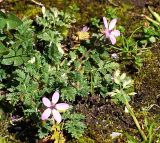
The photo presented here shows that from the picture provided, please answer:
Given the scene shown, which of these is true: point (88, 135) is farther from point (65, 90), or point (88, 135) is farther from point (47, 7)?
point (47, 7)

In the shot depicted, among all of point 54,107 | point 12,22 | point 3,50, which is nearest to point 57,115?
point 54,107

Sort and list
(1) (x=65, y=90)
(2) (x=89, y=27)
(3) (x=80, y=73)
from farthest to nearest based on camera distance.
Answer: (2) (x=89, y=27) < (3) (x=80, y=73) < (1) (x=65, y=90)

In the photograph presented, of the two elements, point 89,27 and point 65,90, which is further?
point 89,27

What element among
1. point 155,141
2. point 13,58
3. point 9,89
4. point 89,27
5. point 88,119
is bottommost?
point 155,141

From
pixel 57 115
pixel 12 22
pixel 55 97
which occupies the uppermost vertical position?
pixel 12 22

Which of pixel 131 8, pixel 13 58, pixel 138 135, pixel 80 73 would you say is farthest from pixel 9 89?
pixel 131 8

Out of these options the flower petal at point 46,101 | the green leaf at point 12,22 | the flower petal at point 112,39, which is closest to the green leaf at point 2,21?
the green leaf at point 12,22

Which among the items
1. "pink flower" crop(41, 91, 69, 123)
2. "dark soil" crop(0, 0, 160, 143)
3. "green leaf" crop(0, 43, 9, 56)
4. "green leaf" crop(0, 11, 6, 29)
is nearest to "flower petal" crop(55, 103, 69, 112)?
"pink flower" crop(41, 91, 69, 123)

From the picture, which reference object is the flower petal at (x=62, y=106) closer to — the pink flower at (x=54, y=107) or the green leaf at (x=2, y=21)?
the pink flower at (x=54, y=107)

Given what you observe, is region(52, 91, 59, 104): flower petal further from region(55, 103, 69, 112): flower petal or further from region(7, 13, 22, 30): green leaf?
region(7, 13, 22, 30): green leaf

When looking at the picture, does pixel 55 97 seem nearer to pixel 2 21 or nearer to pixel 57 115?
pixel 57 115
